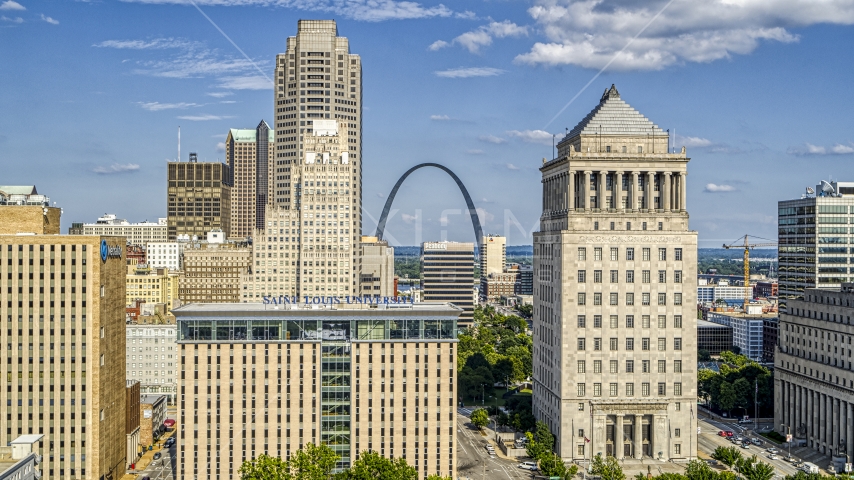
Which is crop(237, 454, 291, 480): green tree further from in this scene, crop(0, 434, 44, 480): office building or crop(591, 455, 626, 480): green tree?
crop(591, 455, 626, 480): green tree

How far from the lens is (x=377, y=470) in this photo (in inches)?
5630

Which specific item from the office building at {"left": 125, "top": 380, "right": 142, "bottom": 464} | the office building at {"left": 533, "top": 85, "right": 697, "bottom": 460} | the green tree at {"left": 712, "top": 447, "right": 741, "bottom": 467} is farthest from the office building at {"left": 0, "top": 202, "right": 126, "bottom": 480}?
the green tree at {"left": 712, "top": 447, "right": 741, "bottom": 467}

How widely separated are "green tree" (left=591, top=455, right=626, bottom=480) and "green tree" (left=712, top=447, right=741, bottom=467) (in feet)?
70.0

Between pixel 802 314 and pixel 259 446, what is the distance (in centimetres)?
12842

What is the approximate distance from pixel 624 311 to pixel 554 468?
34214mm

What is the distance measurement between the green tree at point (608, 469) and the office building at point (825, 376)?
1973 inches

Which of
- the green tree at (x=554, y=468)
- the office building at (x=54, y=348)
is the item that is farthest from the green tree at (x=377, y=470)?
the office building at (x=54, y=348)

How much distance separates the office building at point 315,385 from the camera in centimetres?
15838

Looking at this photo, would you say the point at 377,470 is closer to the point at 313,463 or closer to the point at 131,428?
the point at 313,463

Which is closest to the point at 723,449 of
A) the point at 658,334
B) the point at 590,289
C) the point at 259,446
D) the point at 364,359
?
the point at 658,334

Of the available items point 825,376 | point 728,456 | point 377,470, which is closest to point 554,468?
point 728,456

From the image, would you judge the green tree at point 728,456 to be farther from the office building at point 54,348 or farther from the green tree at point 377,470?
the office building at point 54,348

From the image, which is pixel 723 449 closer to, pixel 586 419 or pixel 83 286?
pixel 586 419

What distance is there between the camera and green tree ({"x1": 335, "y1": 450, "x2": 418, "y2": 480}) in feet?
460
